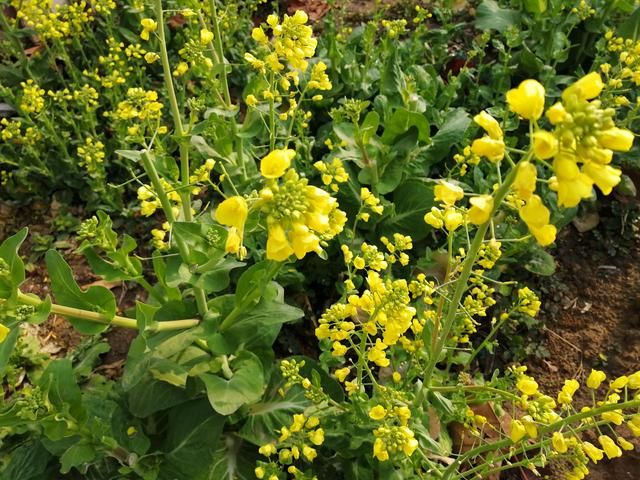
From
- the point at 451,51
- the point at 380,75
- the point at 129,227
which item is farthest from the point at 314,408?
the point at 451,51

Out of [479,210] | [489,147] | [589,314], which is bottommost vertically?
[589,314]

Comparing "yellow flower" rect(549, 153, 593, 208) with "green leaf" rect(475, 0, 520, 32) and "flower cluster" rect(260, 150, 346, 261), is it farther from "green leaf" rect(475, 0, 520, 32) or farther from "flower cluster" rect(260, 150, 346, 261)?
"green leaf" rect(475, 0, 520, 32)

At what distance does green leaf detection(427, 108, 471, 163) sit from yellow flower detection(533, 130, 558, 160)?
2460mm

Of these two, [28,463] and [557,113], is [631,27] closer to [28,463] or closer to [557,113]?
[557,113]

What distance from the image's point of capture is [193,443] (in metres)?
2.51

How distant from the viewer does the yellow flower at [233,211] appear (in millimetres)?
1538

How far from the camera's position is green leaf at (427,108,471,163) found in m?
3.57

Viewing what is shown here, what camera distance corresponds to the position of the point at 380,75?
4023 mm

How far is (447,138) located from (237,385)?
2175mm

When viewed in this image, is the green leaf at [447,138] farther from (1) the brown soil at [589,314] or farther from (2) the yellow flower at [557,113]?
(2) the yellow flower at [557,113]

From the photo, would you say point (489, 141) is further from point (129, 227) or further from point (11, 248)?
point (129, 227)

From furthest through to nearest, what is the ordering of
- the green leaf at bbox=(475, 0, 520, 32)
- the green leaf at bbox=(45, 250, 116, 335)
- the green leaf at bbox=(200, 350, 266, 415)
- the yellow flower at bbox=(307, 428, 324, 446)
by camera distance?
the green leaf at bbox=(475, 0, 520, 32) < the green leaf at bbox=(200, 350, 266, 415) < the yellow flower at bbox=(307, 428, 324, 446) < the green leaf at bbox=(45, 250, 116, 335)

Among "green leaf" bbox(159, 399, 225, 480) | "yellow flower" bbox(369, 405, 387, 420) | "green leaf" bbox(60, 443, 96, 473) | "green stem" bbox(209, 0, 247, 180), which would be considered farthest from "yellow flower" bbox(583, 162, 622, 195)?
"green leaf" bbox(60, 443, 96, 473)

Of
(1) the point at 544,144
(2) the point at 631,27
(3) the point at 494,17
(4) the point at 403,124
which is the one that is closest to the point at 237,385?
(1) the point at 544,144
